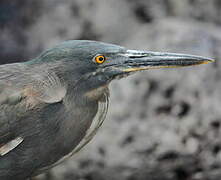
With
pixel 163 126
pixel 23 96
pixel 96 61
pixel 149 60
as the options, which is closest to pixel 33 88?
pixel 23 96

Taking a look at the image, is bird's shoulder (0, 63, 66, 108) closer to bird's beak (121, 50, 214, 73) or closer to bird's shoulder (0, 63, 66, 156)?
bird's shoulder (0, 63, 66, 156)

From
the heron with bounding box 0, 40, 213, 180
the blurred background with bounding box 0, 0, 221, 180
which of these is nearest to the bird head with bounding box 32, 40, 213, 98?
the heron with bounding box 0, 40, 213, 180

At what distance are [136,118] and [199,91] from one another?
0.61 meters

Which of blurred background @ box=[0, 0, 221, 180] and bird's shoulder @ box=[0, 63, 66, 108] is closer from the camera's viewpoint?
bird's shoulder @ box=[0, 63, 66, 108]

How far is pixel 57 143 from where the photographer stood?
2572 mm

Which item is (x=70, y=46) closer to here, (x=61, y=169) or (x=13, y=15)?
(x=61, y=169)

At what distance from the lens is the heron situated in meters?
2.48

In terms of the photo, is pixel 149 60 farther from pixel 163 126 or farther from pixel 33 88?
pixel 163 126

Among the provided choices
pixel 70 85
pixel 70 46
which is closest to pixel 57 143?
pixel 70 85

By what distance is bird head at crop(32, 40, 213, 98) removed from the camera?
2498mm

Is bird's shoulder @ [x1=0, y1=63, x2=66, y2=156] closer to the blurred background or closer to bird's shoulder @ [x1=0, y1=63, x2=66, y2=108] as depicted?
bird's shoulder @ [x1=0, y1=63, x2=66, y2=108]

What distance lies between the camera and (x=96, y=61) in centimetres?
251

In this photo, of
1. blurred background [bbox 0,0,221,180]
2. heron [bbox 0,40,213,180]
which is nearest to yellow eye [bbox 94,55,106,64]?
heron [bbox 0,40,213,180]

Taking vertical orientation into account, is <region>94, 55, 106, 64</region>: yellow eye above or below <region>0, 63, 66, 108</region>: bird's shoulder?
above
